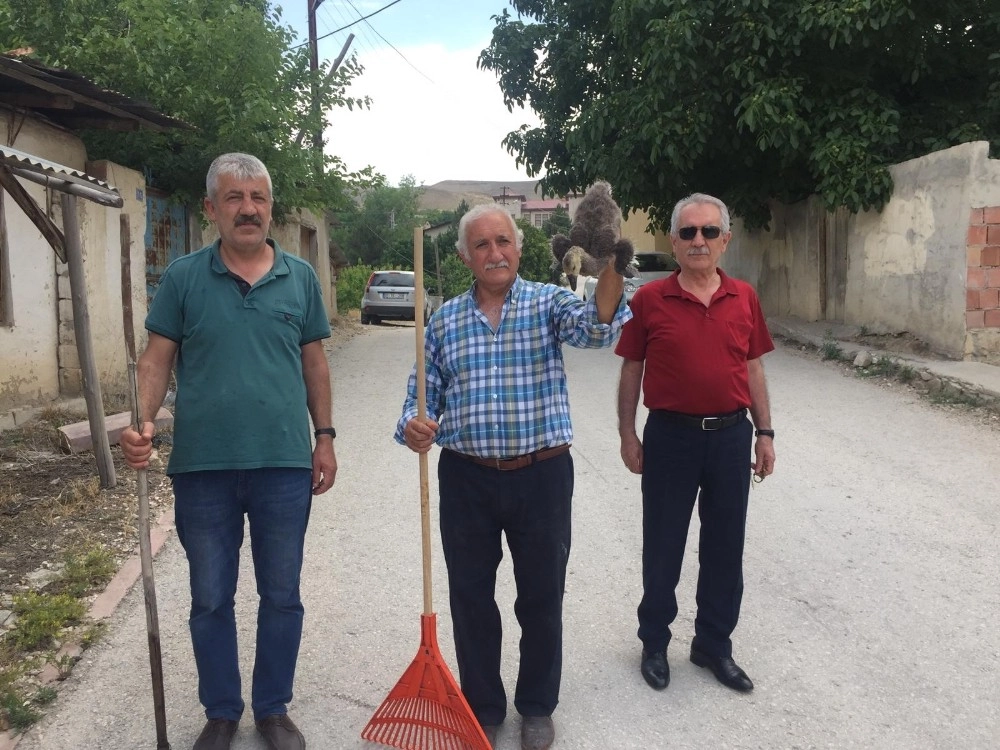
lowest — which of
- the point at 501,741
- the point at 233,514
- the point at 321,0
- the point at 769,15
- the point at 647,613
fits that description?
the point at 501,741

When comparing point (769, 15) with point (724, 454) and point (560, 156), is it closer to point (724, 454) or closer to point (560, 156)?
point (560, 156)

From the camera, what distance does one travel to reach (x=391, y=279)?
21688 millimetres

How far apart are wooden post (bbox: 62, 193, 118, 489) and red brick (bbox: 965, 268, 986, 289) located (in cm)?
825

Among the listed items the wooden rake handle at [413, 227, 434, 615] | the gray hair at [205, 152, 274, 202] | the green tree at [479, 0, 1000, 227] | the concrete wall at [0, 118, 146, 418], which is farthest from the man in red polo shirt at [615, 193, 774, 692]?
the green tree at [479, 0, 1000, 227]

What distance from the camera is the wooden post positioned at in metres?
5.35

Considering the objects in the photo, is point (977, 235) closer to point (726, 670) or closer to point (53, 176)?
point (726, 670)

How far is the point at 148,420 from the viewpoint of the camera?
2746 mm

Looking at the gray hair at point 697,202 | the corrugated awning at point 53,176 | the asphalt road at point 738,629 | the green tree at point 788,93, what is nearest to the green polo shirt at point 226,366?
the asphalt road at point 738,629

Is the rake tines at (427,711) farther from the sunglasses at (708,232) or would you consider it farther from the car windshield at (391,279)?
the car windshield at (391,279)

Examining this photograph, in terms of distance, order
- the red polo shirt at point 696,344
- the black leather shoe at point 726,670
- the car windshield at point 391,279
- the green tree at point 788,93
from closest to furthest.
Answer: the red polo shirt at point 696,344 < the black leather shoe at point 726,670 < the green tree at point 788,93 < the car windshield at point 391,279

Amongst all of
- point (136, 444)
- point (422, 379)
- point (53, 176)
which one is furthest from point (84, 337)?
point (422, 379)

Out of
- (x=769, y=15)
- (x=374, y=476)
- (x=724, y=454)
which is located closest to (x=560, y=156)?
(x=769, y=15)

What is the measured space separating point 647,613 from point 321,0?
19.6m

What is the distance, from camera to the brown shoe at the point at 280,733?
282 cm
